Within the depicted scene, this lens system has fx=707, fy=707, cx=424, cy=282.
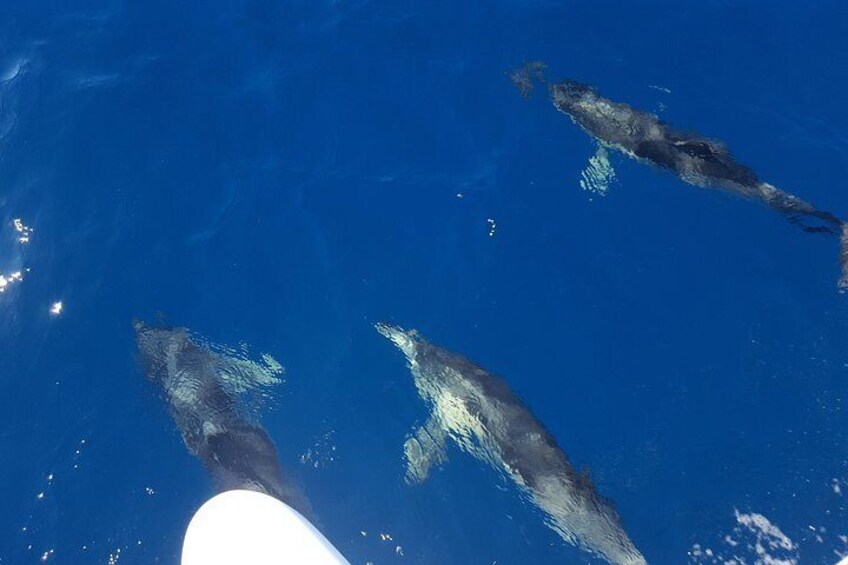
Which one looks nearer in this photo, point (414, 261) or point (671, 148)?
point (414, 261)

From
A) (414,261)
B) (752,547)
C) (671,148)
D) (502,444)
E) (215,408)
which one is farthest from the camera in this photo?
(671,148)

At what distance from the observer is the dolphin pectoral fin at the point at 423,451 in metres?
10.5

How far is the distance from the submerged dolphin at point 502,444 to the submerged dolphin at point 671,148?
5155mm

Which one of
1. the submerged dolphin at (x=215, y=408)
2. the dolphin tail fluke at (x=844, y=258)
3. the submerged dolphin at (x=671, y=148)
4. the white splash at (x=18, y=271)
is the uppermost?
the submerged dolphin at (x=671, y=148)

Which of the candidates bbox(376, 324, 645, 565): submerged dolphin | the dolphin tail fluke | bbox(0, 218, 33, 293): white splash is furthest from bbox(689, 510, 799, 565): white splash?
bbox(0, 218, 33, 293): white splash

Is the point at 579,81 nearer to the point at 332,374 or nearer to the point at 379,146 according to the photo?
the point at 379,146

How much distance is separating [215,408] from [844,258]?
34.0 ft

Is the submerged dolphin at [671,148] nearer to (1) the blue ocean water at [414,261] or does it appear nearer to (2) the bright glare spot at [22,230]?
A: (1) the blue ocean water at [414,261]

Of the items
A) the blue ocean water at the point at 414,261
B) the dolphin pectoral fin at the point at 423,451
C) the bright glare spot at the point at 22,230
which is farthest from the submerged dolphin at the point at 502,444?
the bright glare spot at the point at 22,230

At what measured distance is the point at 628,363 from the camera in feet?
36.2

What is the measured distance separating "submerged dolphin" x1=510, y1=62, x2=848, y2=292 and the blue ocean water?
0.92 ft

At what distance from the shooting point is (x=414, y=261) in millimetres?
12211

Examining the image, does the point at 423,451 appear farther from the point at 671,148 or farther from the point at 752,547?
the point at 671,148

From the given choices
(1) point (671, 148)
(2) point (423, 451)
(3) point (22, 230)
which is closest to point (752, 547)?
(2) point (423, 451)
